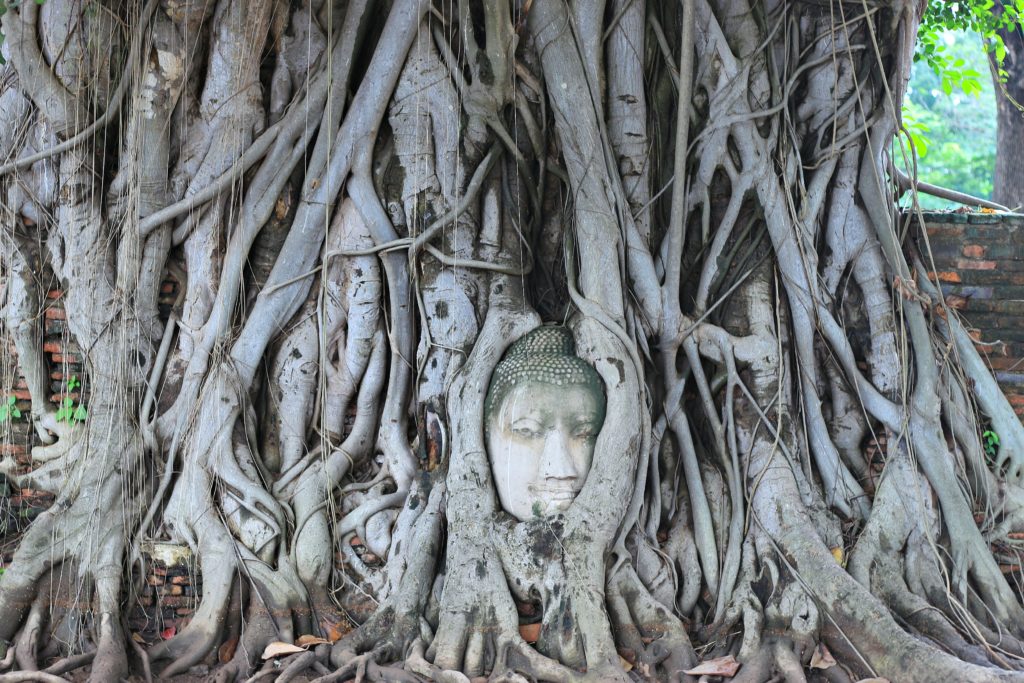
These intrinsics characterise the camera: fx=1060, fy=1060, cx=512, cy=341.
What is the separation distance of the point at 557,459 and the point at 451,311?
70 centimetres

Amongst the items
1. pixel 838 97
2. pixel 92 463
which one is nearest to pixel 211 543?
pixel 92 463

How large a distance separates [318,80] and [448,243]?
82cm

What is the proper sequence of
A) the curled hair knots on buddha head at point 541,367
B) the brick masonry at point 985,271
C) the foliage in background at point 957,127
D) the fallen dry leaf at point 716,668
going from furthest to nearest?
the foliage in background at point 957,127, the brick masonry at point 985,271, the curled hair knots on buddha head at point 541,367, the fallen dry leaf at point 716,668

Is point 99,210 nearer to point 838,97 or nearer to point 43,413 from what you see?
point 43,413

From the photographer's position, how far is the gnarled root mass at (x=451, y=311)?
3641mm

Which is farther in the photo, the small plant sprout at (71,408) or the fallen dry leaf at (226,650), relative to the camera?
the small plant sprout at (71,408)

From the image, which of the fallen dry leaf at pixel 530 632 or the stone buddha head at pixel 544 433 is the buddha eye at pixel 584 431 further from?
the fallen dry leaf at pixel 530 632

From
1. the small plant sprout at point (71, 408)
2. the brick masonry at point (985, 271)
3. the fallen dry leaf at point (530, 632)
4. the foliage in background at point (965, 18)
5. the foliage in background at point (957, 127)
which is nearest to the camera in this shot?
the fallen dry leaf at point (530, 632)

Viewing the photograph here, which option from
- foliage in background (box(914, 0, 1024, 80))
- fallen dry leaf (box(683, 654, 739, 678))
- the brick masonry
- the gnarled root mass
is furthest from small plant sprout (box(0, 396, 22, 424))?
foliage in background (box(914, 0, 1024, 80))

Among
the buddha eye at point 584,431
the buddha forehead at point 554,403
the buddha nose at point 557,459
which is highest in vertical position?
the buddha forehead at point 554,403

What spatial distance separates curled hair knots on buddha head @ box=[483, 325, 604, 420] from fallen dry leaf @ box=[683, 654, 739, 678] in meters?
0.86

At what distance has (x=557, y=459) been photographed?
3.54m

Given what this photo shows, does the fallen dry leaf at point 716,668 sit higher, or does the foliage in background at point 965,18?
the foliage in background at point 965,18

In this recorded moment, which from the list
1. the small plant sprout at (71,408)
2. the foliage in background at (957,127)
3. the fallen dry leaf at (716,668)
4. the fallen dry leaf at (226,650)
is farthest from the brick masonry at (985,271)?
the foliage in background at (957,127)
